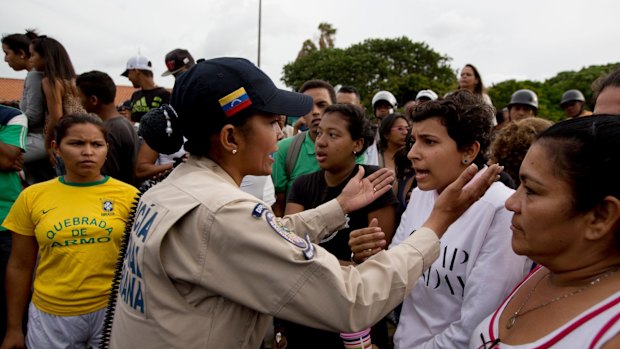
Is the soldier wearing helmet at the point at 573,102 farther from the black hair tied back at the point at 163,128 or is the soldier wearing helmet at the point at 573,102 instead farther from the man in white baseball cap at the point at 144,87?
the black hair tied back at the point at 163,128

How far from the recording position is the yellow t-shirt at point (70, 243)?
272cm

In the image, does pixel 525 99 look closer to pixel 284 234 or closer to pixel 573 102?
pixel 573 102

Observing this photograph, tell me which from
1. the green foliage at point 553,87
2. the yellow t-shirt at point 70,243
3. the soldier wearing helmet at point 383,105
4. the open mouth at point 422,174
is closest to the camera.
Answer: the open mouth at point 422,174

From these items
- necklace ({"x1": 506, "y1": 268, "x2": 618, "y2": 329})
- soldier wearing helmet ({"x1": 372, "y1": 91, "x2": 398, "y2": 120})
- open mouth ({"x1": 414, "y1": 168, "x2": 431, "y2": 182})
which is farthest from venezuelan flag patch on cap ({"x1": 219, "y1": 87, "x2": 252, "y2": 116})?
soldier wearing helmet ({"x1": 372, "y1": 91, "x2": 398, "y2": 120})

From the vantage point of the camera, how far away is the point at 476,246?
Result: 76.5 inches

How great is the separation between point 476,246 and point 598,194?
691 mm

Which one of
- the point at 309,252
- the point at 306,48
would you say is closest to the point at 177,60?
the point at 309,252

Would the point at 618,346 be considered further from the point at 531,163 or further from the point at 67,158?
the point at 67,158

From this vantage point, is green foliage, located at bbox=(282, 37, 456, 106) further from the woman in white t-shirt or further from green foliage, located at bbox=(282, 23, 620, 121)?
the woman in white t-shirt

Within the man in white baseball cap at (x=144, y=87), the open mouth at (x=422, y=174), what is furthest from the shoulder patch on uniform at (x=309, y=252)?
the man in white baseball cap at (x=144, y=87)

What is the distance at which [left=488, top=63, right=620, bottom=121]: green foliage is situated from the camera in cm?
4050

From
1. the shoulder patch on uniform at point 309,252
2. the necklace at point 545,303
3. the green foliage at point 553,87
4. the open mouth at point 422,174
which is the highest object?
the green foliage at point 553,87

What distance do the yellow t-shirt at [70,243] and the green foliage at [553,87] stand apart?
1589 inches

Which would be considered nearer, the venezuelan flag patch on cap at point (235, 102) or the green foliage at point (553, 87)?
the venezuelan flag patch on cap at point (235, 102)
